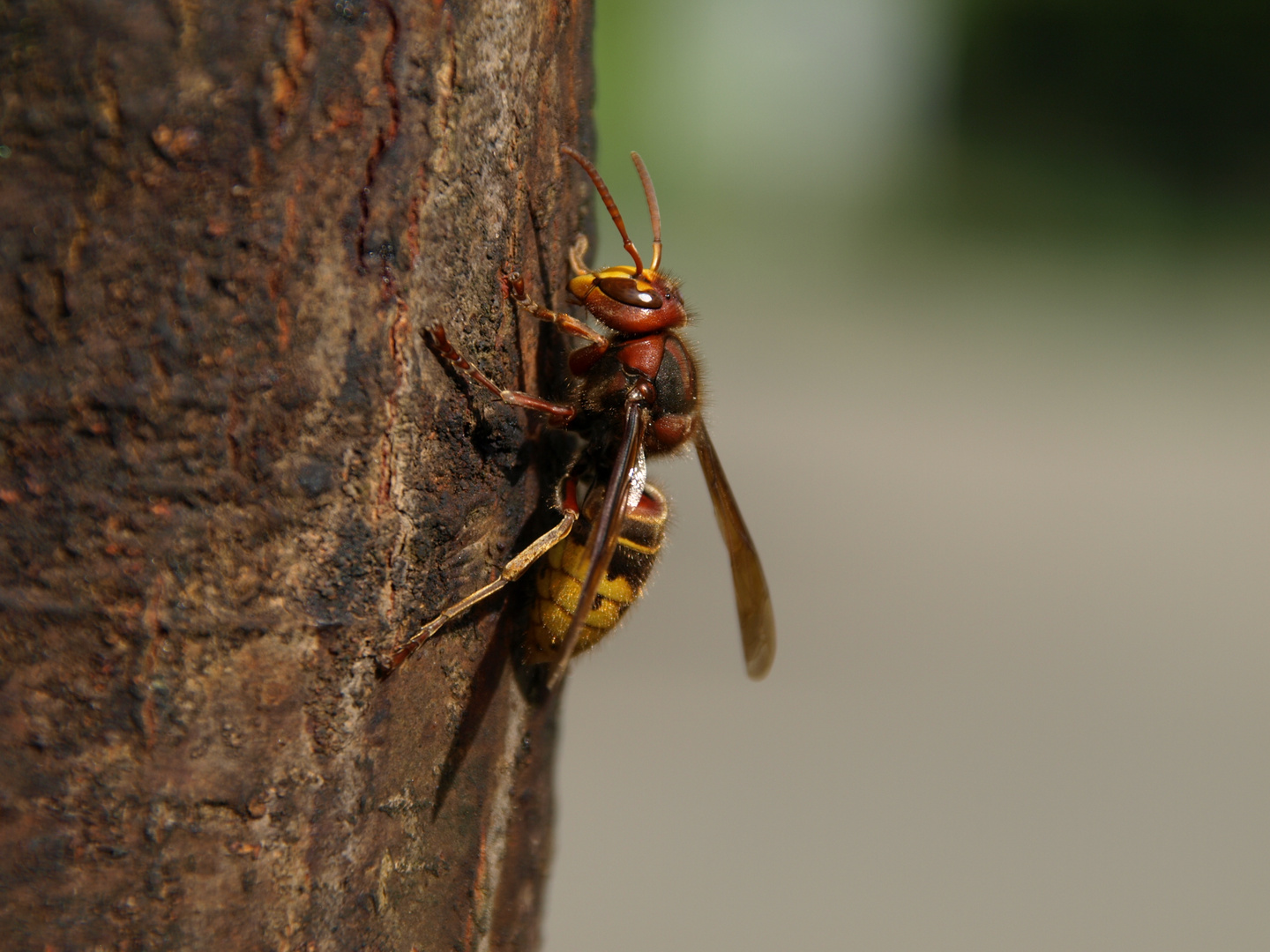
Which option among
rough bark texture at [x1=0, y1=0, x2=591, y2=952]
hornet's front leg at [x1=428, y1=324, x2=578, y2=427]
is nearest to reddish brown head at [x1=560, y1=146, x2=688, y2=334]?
hornet's front leg at [x1=428, y1=324, x2=578, y2=427]

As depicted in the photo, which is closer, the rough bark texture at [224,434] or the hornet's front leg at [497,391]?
the rough bark texture at [224,434]

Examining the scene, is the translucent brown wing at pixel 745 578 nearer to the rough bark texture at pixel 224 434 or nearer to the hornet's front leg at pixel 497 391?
the hornet's front leg at pixel 497 391

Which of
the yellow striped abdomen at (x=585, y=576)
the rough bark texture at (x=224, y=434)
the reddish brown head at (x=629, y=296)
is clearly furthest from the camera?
the reddish brown head at (x=629, y=296)

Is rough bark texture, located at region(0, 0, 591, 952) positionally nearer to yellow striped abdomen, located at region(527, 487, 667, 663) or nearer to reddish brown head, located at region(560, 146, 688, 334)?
yellow striped abdomen, located at region(527, 487, 667, 663)

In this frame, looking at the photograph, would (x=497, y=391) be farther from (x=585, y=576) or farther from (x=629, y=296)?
(x=629, y=296)

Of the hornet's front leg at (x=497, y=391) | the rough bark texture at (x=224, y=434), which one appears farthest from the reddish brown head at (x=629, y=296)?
the rough bark texture at (x=224, y=434)

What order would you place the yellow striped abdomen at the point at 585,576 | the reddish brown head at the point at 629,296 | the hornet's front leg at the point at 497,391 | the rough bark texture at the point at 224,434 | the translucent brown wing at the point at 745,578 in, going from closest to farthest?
1. the rough bark texture at the point at 224,434
2. the hornet's front leg at the point at 497,391
3. the yellow striped abdomen at the point at 585,576
4. the reddish brown head at the point at 629,296
5. the translucent brown wing at the point at 745,578
